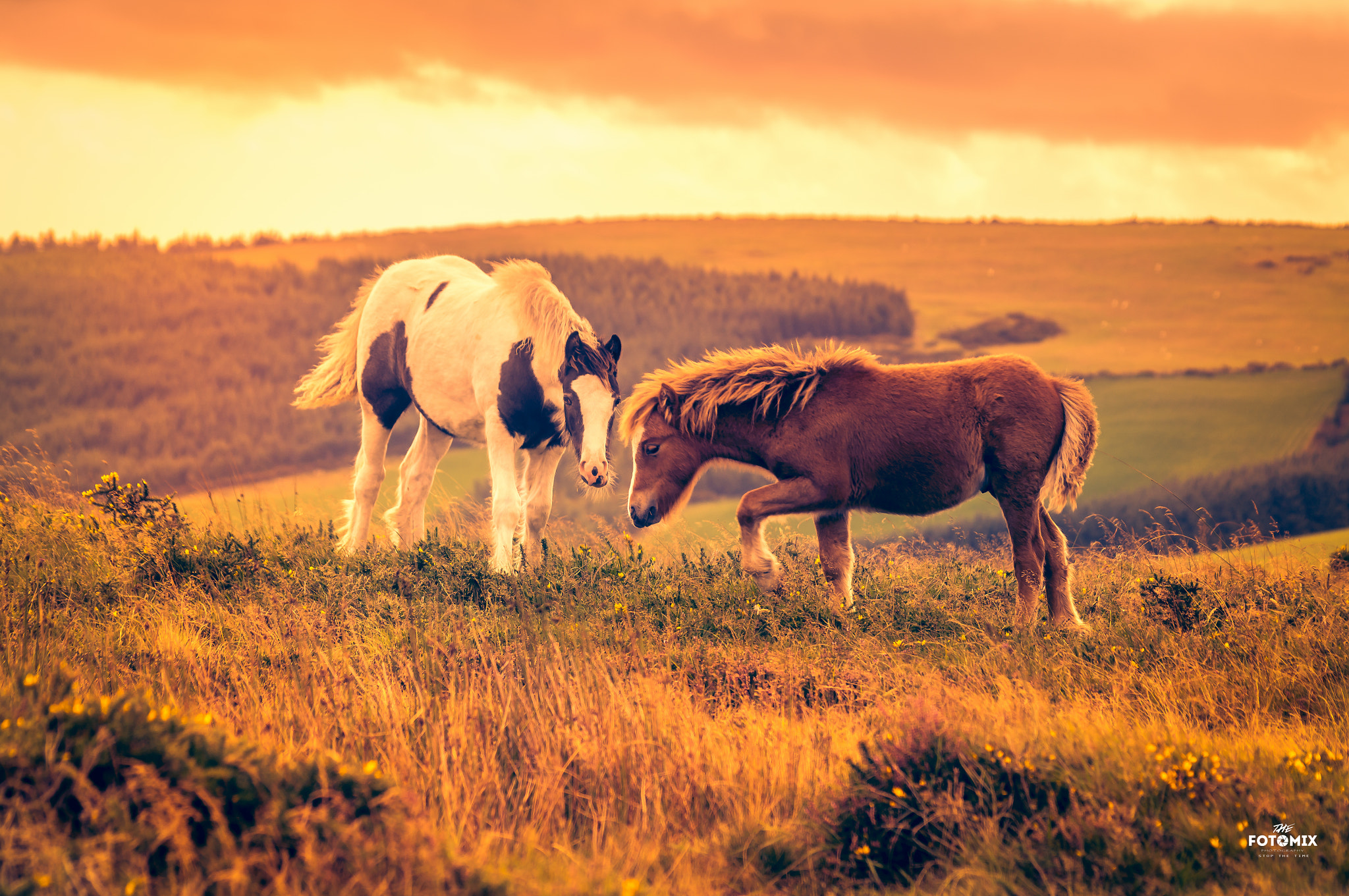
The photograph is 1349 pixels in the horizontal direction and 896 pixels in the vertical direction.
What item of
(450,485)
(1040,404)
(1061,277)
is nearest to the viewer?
(1040,404)

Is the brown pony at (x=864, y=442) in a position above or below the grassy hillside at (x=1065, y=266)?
below

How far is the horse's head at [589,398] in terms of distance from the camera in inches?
295

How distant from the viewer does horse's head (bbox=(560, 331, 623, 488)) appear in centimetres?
750

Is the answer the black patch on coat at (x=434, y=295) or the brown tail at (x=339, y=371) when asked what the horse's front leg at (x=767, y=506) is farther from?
the brown tail at (x=339, y=371)

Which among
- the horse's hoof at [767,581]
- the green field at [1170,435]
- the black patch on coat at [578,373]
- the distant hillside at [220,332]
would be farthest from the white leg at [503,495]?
the distant hillside at [220,332]

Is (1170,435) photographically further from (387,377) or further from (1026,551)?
(387,377)

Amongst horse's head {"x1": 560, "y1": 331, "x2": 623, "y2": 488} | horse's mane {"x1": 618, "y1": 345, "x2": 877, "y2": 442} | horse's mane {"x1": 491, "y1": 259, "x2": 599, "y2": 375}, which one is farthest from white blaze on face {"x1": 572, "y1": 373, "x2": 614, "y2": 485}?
horse's mane {"x1": 618, "y1": 345, "x2": 877, "y2": 442}

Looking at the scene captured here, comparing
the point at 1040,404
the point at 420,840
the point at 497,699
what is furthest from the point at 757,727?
the point at 1040,404

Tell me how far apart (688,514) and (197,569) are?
10124 mm

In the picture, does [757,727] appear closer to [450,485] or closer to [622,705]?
[622,705]

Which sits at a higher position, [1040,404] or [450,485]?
[1040,404]

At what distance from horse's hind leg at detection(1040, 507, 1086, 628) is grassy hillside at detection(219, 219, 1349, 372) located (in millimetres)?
22032

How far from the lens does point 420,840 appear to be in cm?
321

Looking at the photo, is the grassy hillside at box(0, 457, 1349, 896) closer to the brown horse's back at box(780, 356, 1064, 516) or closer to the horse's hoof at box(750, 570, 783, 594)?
the horse's hoof at box(750, 570, 783, 594)
